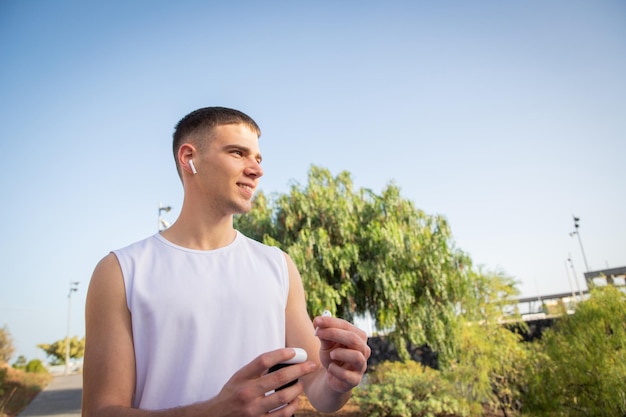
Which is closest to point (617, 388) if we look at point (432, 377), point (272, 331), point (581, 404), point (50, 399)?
point (581, 404)

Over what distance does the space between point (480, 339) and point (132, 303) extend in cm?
1105

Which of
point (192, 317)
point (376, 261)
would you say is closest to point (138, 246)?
point (192, 317)

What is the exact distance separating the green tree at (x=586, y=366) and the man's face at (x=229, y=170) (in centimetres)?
616

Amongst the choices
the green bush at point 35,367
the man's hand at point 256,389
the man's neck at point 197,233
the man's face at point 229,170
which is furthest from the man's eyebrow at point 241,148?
the green bush at point 35,367

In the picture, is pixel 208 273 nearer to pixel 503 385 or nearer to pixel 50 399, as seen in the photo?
pixel 503 385

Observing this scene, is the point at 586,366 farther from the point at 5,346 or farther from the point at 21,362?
the point at 21,362

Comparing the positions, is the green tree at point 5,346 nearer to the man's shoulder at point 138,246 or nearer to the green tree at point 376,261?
the green tree at point 376,261

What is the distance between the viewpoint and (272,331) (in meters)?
1.49

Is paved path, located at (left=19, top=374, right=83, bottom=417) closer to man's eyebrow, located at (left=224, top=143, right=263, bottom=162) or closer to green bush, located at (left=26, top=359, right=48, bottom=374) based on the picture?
green bush, located at (left=26, top=359, right=48, bottom=374)

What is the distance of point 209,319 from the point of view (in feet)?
4.54

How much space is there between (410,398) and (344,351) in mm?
8952

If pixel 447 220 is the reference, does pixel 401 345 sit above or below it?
below

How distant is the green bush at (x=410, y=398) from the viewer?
343 inches

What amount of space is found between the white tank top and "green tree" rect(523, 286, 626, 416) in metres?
6.03
